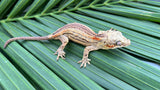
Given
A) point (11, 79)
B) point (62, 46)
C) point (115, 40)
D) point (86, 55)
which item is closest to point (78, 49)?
point (86, 55)

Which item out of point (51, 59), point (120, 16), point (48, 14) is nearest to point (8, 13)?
point (48, 14)

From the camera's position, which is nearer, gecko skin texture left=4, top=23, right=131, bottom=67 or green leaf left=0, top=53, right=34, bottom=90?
green leaf left=0, top=53, right=34, bottom=90

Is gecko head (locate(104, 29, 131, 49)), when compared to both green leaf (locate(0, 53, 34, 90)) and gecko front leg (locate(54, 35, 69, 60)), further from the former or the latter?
green leaf (locate(0, 53, 34, 90))

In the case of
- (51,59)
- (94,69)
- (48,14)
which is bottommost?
(94,69)

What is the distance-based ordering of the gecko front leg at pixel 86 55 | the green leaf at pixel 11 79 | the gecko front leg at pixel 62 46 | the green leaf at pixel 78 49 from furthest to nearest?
the gecko front leg at pixel 62 46 < the gecko front leg at pixel 86 55 < the green leaf at pixel 78 49 < the green leaf at pixel 11 79

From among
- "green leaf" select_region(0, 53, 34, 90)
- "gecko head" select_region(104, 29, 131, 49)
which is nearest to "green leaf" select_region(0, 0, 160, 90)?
"green leaf" select_region(0, 53, 34, 90)

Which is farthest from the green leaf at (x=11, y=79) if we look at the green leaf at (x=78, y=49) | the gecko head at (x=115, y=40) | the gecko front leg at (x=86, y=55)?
the gecko head at (x=115, y=40)

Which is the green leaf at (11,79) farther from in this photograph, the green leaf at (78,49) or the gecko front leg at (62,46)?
the gecko front leg at (62,46)

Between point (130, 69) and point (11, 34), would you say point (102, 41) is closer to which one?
point (130, 69)
